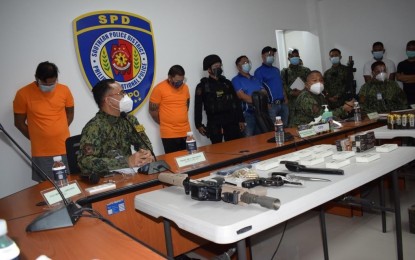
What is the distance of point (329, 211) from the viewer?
300 cm

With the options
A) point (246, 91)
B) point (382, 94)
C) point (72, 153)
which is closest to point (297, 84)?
point (246, 91)

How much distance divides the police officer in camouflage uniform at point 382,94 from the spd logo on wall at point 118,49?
2620mm

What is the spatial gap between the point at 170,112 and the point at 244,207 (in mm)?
2745

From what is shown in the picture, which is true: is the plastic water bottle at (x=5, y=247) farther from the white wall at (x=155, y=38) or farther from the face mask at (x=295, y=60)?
the face mask at (x=295, y=60)

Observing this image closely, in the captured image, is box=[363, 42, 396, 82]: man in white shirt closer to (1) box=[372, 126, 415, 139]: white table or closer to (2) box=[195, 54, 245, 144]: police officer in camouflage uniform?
(2) box=[195, 54, 245, 144]: police officer in camouflage uniform

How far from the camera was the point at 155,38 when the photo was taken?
13.5ft

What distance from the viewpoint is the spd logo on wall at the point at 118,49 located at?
3.59 metres

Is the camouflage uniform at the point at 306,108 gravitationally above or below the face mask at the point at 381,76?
below

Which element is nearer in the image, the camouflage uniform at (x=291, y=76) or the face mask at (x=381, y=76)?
the face mask at (x=381, y=76)

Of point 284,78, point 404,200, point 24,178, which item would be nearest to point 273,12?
point 284,78

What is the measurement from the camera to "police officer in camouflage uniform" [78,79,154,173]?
6.75 feet

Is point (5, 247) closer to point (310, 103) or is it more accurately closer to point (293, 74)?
point (310, 103)

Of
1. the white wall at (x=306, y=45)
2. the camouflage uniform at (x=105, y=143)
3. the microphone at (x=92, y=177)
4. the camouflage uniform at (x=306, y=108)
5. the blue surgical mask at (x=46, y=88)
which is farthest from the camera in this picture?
the white wall at (x=306, y=45)

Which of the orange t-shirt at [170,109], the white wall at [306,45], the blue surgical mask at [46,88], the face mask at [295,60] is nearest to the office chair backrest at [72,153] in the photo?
the blue surgical mask at [46,88]
